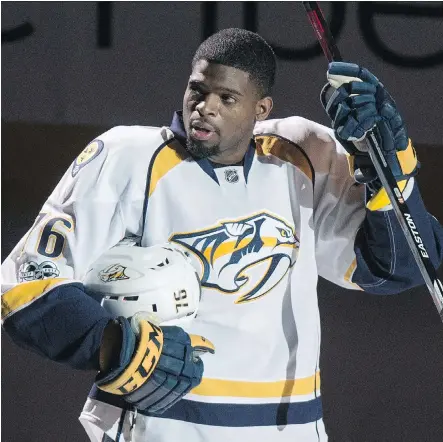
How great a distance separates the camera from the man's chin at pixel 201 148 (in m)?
1.65

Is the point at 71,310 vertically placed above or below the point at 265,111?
below

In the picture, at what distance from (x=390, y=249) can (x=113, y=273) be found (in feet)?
1.39

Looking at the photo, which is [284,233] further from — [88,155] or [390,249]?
[88,155]

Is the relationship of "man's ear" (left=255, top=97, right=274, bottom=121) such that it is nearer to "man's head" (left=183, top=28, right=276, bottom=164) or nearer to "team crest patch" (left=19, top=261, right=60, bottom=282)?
"man's head" (left=183, top=28, right=276, bottom=164)

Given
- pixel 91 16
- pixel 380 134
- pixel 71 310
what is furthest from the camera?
pixel 91 16

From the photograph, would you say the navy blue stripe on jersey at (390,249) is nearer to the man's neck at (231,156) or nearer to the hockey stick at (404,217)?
the hockey stick at (404,217)

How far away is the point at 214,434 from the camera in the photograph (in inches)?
63.9

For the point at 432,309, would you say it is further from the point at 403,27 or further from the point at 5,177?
the point at 5,177

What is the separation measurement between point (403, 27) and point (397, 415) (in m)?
0.82

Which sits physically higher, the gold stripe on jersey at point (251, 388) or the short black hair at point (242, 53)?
the short black hair at point (242, 53)

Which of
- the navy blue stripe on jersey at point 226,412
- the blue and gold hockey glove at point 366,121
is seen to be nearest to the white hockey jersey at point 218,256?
the navy blue stripe on jersey at point 226,412

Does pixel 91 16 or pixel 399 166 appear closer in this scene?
pixel 399 166

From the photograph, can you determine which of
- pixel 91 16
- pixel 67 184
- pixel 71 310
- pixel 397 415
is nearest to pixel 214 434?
pixel 71 310

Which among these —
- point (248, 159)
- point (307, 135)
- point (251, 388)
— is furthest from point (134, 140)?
point (251, 388)
